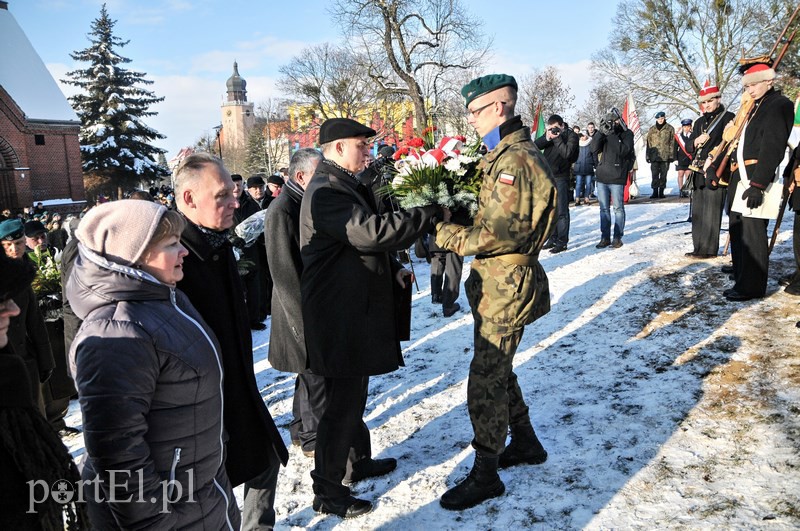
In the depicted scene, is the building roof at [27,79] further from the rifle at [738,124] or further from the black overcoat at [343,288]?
the rifle at [738,124]

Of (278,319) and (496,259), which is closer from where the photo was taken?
(496,259)

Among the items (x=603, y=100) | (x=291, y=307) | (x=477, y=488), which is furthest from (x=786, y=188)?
(x=603, y=100)

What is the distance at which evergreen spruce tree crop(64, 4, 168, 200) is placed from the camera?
35.7 m

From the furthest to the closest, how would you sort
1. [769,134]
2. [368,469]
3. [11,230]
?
1. [769,134]
2. [11,230]
3. [368,469]

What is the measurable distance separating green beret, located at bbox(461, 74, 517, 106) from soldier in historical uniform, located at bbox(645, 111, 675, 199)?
13742 mm

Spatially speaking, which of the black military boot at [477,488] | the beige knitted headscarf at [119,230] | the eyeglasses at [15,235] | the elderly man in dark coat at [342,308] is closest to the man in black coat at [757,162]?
the black military boot at [477,488]

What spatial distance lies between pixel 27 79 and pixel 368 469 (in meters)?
39.0

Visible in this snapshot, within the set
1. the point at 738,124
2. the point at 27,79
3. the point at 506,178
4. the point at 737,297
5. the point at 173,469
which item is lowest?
the point at 737,297

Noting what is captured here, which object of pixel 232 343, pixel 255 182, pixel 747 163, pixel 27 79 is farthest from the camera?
pixel 27 79

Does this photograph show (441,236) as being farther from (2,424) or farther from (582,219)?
(582,219)

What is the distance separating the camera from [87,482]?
1.87 metres

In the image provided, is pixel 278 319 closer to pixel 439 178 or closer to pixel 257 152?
pixel 439 178

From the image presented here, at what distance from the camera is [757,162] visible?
17.9 feet

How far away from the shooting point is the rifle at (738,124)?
5.71 m
